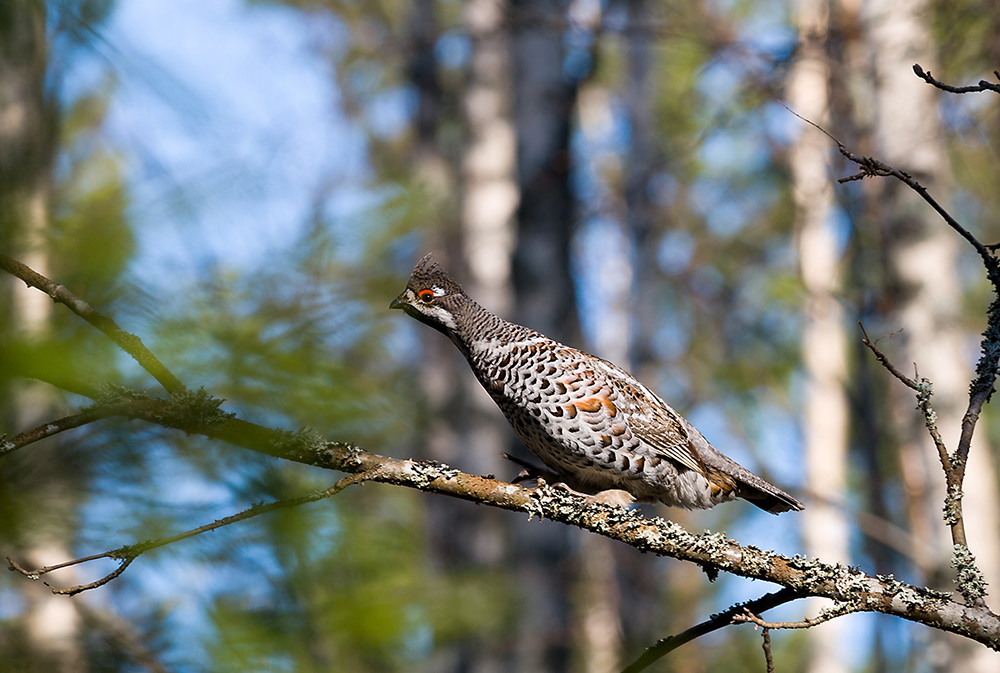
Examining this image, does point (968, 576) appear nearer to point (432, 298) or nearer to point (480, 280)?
point (432, 298)

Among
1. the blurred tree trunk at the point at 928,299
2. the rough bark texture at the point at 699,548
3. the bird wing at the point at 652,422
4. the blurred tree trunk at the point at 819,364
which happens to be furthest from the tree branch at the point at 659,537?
the blurred tree trunk at the point at 819,364

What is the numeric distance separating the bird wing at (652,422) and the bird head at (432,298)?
2.41 ft

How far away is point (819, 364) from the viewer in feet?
39.8

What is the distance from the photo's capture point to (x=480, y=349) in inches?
137

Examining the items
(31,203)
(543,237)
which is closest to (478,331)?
(31,203)

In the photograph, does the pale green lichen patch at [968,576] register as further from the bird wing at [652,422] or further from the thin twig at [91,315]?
the thin twig at [91,315]

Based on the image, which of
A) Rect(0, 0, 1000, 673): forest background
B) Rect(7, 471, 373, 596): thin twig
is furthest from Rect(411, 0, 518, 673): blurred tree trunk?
Rect(7, 471, 373, 596): thin twig

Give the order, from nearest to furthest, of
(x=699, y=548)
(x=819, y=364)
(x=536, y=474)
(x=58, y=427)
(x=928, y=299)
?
(x=58, y=427) → (x=699, y=548) → (x=536, y=474) → (x=928, y=299) → (x=819, y=364)

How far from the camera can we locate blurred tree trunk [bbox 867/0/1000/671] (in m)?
5.34

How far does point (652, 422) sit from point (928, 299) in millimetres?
3278

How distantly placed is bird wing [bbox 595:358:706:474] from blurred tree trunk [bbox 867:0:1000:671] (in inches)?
104

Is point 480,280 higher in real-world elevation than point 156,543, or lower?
higher

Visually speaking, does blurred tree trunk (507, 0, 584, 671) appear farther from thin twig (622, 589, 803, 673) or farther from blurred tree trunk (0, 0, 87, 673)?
blurred tree trunk (0, 0, 87, 673)

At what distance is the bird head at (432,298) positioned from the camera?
11.5ft
